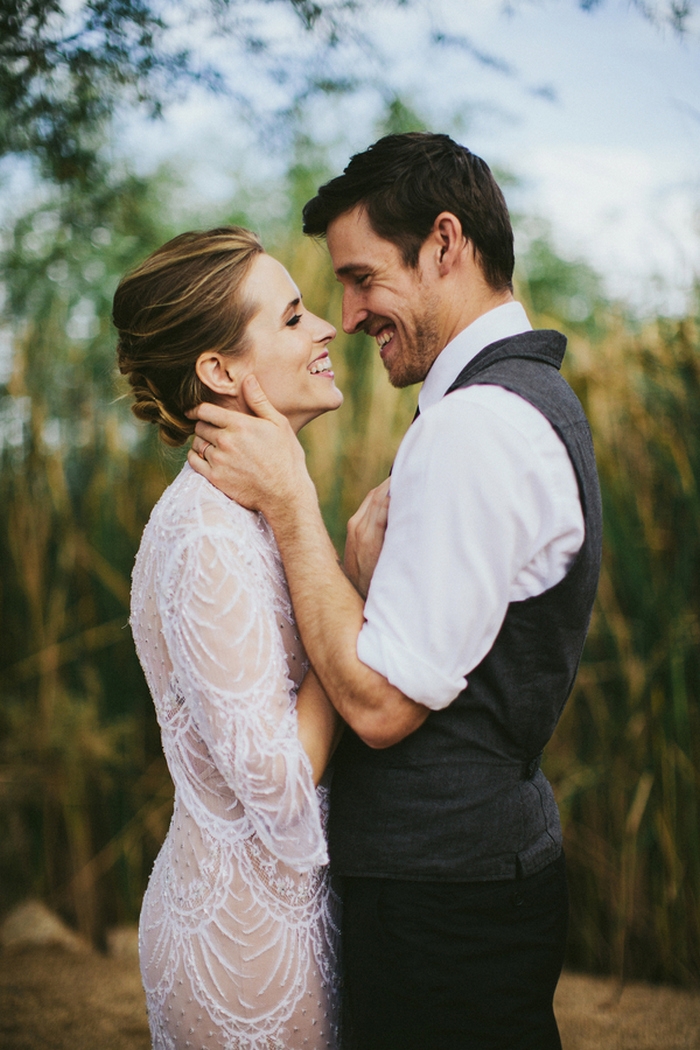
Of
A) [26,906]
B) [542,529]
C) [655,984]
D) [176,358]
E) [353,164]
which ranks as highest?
[353,164]

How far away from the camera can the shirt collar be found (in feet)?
5.36

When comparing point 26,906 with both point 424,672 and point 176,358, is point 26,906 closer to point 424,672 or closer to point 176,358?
point 176,358

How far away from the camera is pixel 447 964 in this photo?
1.42 metres

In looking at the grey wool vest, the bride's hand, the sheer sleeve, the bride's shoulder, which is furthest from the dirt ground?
the bride's shoulder

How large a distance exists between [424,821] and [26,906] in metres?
2.72

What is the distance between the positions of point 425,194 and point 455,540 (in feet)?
2.41

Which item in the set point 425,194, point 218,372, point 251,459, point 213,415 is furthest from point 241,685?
point 425,194

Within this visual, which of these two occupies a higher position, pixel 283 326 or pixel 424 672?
pixel 283 326

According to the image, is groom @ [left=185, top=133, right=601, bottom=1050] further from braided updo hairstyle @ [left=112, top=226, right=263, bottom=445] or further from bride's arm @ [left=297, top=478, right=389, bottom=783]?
braided updo hairstyle @ [left=112, top=226, right=263, bottom=445]

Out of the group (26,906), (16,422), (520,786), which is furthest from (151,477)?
(520,786)

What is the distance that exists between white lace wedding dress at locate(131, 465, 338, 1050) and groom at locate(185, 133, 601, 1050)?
8 centimetres

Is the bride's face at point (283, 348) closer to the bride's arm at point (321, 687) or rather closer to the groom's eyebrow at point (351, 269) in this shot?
the groom's eyebrow at point (351, 269)

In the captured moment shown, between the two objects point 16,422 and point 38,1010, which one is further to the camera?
point 16,422

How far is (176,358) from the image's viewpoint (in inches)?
70.1
